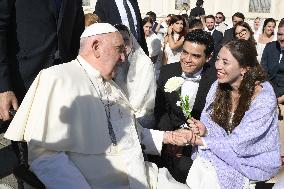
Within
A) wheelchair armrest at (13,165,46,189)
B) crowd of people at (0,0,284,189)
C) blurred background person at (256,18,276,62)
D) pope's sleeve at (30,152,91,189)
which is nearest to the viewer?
wheelchair armrest at (13,165,46,189)

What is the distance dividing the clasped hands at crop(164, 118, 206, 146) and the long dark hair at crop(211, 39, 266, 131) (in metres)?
0.23

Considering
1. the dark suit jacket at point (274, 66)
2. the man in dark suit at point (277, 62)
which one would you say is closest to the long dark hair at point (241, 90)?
the man in dark suit at point (277, 62)

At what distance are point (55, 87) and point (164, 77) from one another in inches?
69.2

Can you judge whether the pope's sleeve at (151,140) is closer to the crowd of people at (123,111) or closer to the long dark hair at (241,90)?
the crowd of people at (123,111)

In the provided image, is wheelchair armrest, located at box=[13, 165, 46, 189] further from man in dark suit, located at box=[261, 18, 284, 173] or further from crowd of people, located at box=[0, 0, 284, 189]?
man in dark suit, located at box=[261, 18, 284, 173]

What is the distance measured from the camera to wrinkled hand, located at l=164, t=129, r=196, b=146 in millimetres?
3244

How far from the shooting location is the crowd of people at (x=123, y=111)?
261 centimetres

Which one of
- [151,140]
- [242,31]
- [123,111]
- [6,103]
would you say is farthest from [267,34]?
[6,103]

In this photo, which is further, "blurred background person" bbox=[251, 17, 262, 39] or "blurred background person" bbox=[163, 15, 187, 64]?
"blurred background person" bbox=[251, 17, 262, 39]

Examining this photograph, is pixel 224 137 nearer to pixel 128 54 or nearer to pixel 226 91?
pixel 226 91

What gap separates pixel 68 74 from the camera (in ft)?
9.10

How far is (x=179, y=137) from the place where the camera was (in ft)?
10.7

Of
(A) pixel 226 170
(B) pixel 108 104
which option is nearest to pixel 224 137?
(A) pixel 226 170

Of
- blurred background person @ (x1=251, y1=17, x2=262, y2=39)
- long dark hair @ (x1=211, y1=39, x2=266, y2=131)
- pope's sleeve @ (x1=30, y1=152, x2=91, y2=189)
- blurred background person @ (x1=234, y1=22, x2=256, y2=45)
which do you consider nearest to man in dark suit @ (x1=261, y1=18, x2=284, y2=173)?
blurred background person @ (x1=234, y1=22, x2=256, y2=45)
